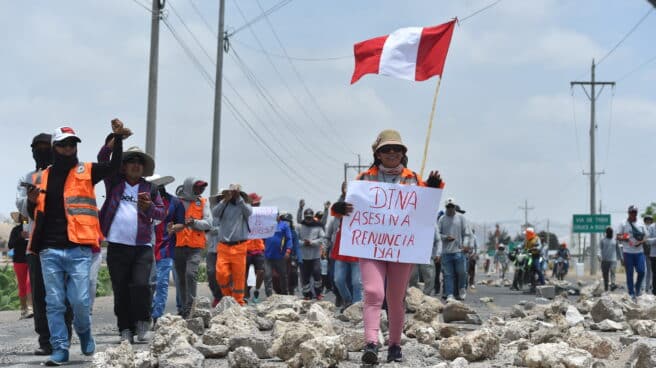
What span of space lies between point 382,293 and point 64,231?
2.60 meters

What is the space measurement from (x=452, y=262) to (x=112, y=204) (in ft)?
28.4

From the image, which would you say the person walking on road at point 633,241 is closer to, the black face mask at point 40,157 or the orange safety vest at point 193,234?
the orange safety vest at point 193,234

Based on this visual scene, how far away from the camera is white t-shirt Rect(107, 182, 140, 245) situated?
28.9 ft


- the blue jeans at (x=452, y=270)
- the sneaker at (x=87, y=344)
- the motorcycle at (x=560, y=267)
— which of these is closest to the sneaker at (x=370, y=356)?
the sneaker at (x=87, y=344)

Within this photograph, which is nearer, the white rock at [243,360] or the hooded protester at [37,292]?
the white rock at [243,360]

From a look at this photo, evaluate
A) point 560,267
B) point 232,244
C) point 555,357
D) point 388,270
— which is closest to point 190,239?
point 232,244

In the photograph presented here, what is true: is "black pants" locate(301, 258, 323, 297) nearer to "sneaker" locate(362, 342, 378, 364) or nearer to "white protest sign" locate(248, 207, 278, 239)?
"white protest sign" locate(248, 207, 278, 239)

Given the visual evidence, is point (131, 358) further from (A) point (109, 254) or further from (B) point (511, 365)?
(B) point (511, 365)

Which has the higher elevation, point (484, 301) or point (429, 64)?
point (429, 64)

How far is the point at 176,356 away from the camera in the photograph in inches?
278

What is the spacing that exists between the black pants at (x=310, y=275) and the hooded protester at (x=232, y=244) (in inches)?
197

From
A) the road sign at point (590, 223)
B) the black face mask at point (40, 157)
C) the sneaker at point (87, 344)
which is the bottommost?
the sneaker at point (87, 344)

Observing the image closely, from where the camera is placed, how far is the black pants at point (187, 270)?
1223 centimetres

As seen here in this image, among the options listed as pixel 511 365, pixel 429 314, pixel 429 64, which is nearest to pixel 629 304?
pixel 429 314
